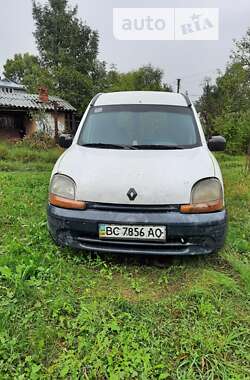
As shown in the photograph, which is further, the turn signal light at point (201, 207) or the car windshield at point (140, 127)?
the car windshield at point (140, 127)

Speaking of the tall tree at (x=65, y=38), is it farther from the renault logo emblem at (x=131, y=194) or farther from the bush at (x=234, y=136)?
the renault logo emblem at (x=131, y=194)

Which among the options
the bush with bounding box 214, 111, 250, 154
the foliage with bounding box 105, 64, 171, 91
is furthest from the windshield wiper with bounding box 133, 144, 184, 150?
the foliage with bounding box 105, 64, 171, 91

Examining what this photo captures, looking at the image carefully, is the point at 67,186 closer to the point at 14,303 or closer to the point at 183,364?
the point at 14,303

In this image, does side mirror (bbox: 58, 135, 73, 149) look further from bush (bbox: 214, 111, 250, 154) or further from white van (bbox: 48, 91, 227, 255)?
bush (bbox: 214, 111, 250, 154)

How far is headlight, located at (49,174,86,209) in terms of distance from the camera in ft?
8.93

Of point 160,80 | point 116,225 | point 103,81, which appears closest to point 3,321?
point 116,225

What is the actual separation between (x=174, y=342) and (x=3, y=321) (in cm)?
111

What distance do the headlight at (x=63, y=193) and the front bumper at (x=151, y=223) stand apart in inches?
2.1

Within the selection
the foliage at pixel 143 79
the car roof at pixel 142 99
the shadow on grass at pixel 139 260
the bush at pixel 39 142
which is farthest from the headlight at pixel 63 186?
the foliage at pixel 143 79

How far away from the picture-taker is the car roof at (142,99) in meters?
3.94

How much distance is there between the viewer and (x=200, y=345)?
1960 mm

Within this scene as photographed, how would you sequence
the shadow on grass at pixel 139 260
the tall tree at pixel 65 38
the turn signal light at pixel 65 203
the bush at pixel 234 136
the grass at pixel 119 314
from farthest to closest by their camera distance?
the tall tree at pixel 65 38, the bush at pixel 234 136, the shadow on grass at pixel 139 260, the turn signal light at pixel 65 203, the grass at pixel 119 314

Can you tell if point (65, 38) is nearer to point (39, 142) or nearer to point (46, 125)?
point (46, 125)

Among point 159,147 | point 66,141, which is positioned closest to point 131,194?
point 159,147
